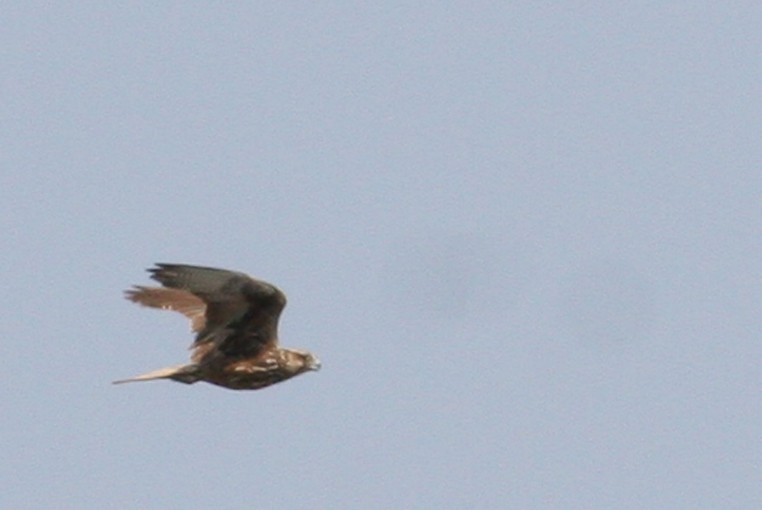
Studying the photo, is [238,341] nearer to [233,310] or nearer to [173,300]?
[233,310]

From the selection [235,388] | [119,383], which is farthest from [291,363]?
[119,383]

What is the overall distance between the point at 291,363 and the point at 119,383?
192cm

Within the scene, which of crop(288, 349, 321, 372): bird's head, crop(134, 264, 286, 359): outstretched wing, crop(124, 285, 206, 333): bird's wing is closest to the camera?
crop(134, 264, 286, 359): outstretched wing

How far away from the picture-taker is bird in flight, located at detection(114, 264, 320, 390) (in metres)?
18.1

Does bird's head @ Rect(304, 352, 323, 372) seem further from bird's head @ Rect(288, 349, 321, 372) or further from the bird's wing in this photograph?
the bird's wing

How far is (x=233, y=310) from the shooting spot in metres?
18.4

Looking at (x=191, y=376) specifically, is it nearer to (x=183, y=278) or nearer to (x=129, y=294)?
(x=183, y=278)

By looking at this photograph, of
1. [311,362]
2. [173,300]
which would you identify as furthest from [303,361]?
[173,300]

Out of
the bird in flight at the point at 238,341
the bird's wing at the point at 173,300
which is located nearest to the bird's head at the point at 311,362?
the bird in flight at the point at 238,341

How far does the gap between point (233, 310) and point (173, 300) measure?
6.85 ft

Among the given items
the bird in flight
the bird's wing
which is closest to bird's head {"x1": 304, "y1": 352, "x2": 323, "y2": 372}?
the bird in flight

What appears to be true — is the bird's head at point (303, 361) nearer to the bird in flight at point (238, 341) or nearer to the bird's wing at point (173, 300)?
the bird in flight at point (238, 341)

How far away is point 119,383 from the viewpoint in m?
17.6

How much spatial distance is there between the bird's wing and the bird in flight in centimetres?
81
